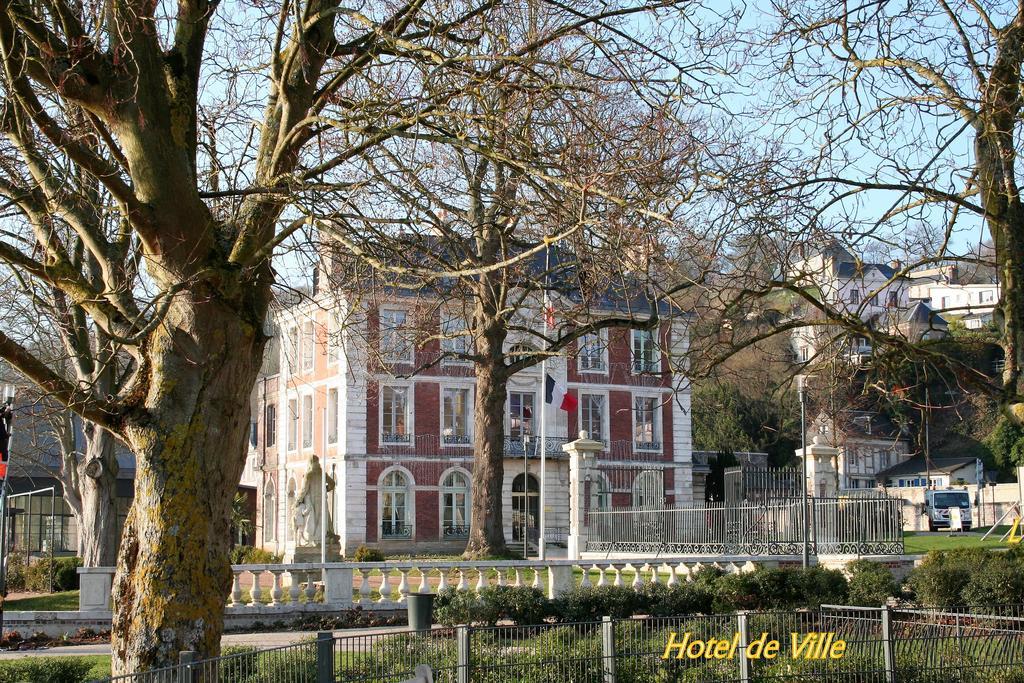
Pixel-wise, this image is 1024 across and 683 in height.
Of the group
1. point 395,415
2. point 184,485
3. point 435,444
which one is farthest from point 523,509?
point 184,485

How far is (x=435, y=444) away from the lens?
50.5 m

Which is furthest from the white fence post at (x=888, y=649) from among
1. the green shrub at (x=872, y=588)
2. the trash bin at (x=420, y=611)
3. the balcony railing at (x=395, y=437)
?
the balcony railing at (x=395, y=437)

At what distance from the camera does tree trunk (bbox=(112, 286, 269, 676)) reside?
919 centimetres

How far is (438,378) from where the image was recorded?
50750 millimetres

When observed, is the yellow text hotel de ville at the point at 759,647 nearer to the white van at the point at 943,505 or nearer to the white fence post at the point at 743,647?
the white fence post at the point at 743,647

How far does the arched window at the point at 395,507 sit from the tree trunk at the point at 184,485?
39.4 m

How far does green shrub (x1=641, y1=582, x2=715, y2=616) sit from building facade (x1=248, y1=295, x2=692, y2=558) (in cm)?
2548

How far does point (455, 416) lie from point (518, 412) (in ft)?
9.96

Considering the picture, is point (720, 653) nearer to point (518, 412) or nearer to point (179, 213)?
point (179, 213)

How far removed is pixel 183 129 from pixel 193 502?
3.23 metres

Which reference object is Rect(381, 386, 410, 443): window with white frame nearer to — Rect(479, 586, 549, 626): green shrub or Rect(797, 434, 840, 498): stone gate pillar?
Rect(797, 434, 840, 498): stone gate pillar

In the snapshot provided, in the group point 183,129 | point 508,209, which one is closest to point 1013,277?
point 508,209

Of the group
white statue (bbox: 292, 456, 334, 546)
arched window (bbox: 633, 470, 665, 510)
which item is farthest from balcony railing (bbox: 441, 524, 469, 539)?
arched window (bbox: 633, 470, 665, 510)

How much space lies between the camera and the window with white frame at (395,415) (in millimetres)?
49594
